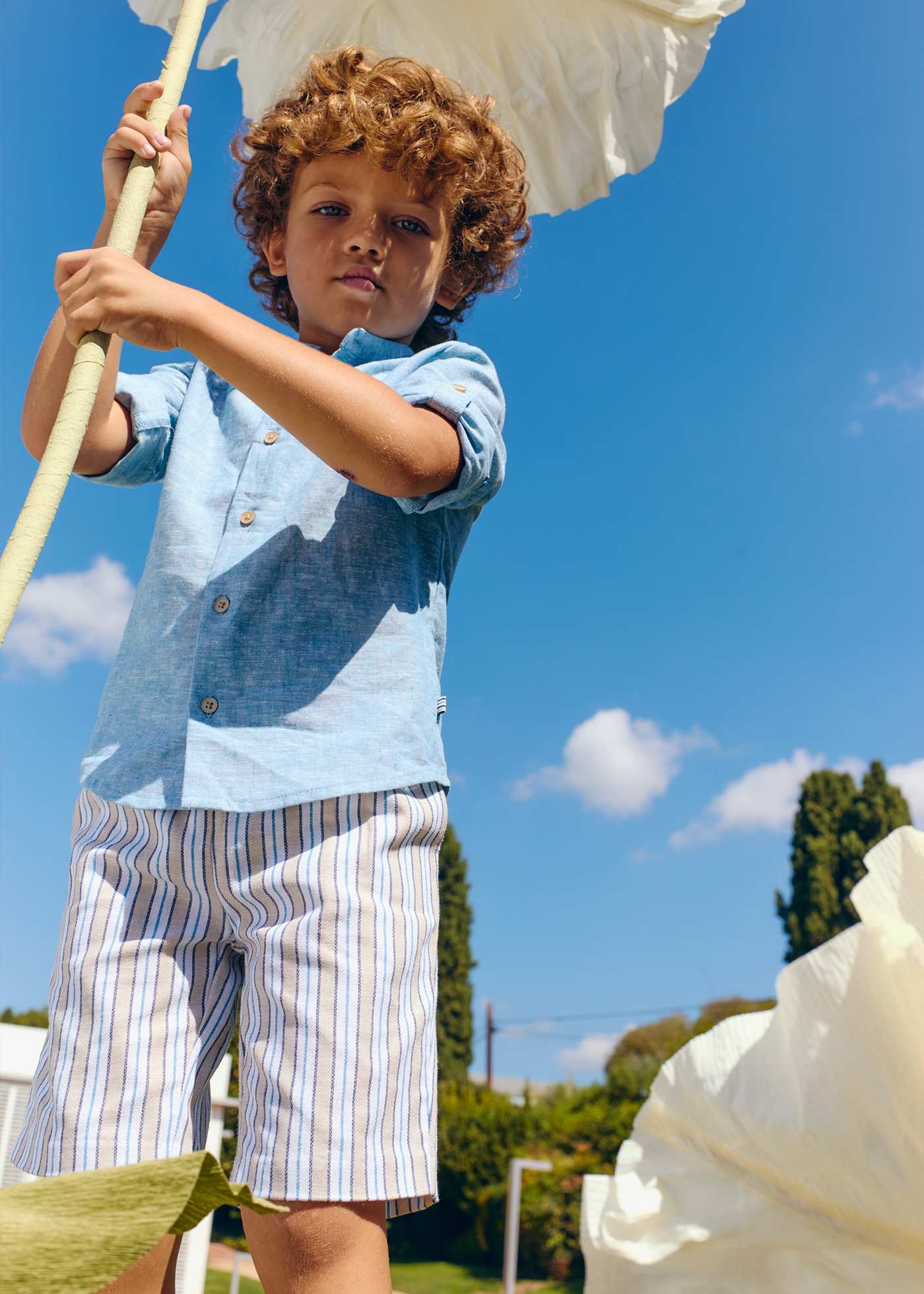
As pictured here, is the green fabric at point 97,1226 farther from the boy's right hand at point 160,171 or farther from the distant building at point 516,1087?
the distant building at point 516,1087

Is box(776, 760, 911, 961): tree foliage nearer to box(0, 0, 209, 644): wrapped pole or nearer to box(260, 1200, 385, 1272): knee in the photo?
box(260, 1200, 385, 1272): knee

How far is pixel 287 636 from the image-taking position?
1.12 meters

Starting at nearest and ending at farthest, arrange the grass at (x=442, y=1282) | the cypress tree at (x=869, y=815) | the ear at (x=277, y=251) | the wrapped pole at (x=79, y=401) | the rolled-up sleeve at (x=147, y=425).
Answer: the wrapped pole at (x=79, y=401) → the rolled-up sleeve at (x=147, y=425) → the ear at (x=277, y=251) → the grass at (x=442, y=1282) → the cypress tree at (x=869, y=815)

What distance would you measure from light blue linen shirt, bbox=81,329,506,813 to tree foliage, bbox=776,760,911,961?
684 inches

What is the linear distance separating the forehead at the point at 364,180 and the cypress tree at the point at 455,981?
1710 cm

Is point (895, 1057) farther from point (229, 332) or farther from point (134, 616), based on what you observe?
point (134, 616)

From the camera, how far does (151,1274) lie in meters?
0.99

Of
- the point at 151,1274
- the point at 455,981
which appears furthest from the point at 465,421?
the point at 455,981

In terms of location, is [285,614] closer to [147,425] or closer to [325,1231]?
[147,425]

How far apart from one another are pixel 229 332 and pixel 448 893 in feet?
62.4

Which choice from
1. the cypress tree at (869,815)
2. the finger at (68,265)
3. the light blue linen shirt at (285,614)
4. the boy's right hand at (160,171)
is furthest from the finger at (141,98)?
the cypress tree at (869,815)

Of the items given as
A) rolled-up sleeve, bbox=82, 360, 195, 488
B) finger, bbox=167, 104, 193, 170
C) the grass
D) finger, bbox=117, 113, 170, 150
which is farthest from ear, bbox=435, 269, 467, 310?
the grass

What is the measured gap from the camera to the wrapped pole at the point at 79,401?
15.6 inches

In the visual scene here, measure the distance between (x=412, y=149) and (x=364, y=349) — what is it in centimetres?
28
